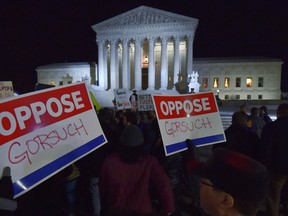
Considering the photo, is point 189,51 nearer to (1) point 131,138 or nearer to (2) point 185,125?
(2) point 185,125

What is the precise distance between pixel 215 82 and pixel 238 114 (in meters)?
47.4

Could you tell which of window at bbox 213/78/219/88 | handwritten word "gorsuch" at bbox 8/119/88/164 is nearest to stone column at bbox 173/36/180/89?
window at bbox 213/78/219/88

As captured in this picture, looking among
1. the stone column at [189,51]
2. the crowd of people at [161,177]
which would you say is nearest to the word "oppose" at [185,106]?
the crowd of people at [161,177]

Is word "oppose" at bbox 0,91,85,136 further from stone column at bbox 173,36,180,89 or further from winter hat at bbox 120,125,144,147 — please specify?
stone column at bbox 173,36,180,89

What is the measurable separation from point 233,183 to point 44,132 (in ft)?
6.65

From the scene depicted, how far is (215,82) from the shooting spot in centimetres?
4975

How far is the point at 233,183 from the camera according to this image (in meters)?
1.23

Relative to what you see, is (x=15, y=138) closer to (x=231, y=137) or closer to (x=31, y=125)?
(x=31, y=125)

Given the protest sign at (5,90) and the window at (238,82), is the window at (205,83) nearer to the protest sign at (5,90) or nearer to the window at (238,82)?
the window at (238,82)

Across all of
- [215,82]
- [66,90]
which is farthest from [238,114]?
[215,82]

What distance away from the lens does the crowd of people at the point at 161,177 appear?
1263 mm

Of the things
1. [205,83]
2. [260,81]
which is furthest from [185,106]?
[260,81]

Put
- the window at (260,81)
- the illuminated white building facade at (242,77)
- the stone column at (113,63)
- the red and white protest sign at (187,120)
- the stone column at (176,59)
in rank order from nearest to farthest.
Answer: the red and white protest sign at (187,120), the stone column at (176,59), the stone column at (113,63), the illuminated white building facade at (242,77), the window at (260,81)

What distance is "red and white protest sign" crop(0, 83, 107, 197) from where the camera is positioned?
238cm
